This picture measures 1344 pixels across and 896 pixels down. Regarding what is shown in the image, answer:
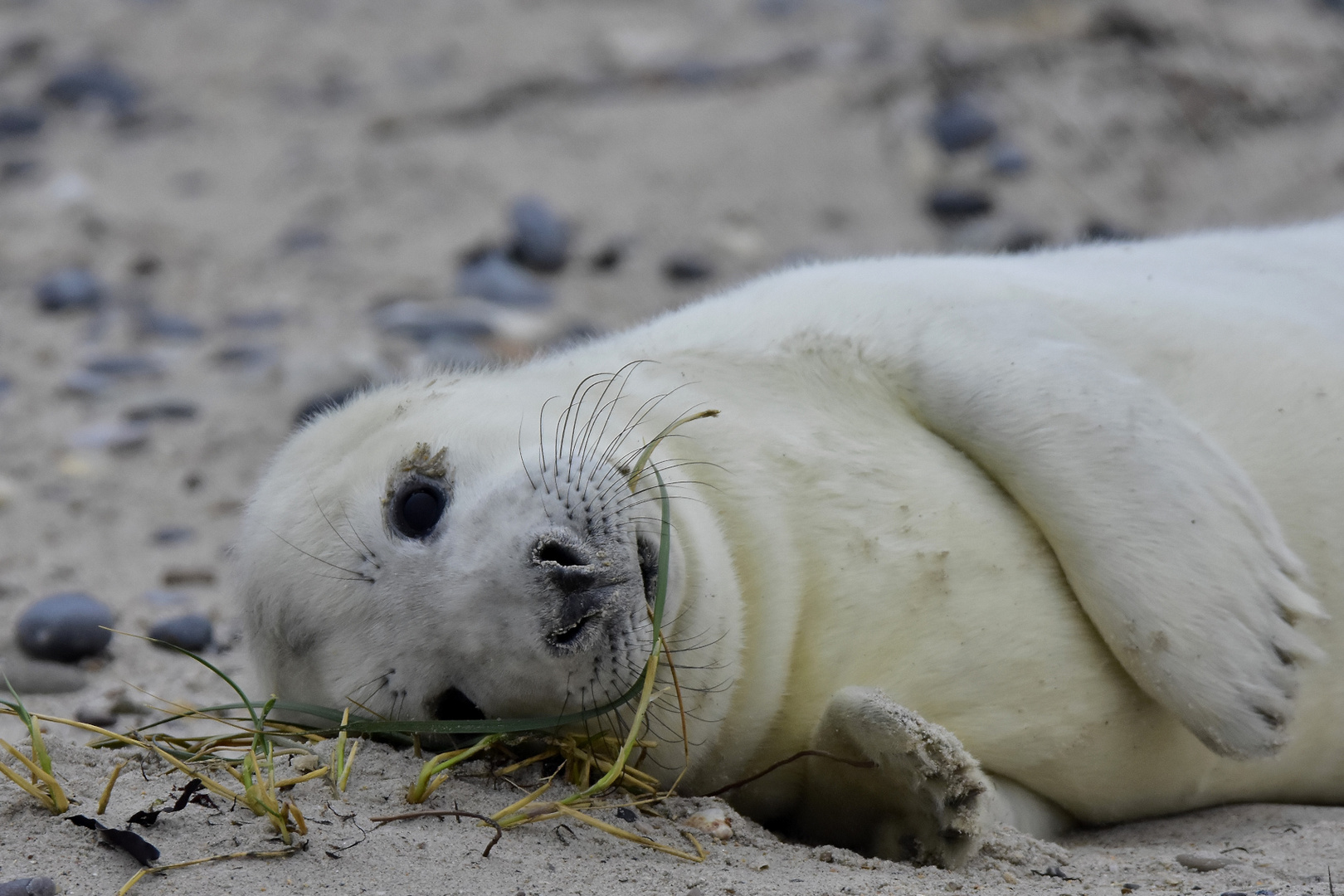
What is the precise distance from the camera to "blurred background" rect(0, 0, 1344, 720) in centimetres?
505

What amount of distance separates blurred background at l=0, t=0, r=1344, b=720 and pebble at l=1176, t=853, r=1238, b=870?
2.77m

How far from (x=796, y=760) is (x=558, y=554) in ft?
1.97

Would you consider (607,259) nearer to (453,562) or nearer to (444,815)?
(453,562)

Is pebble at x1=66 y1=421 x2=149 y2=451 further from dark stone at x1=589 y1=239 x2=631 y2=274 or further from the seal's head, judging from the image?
the seal's head

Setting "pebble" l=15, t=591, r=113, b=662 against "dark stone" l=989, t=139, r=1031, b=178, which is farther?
"dark stone" l=989, t=139, r=1031, b=178

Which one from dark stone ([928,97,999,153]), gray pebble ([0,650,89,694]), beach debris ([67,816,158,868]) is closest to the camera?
beach debris ([67,816,158,868])

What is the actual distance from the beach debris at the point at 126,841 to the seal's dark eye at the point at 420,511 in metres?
0.60

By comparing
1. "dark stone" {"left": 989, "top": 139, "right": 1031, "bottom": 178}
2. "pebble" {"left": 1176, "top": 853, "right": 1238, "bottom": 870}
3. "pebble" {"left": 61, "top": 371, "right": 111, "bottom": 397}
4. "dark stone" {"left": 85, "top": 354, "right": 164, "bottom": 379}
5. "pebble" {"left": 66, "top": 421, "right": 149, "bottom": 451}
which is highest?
"dark stone" {"left": 989, "top": 139, "right": 1031, "bottom": 178}

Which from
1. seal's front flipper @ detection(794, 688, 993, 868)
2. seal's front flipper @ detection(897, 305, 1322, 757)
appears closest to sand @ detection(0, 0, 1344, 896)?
seal's front flipper @ detection(794, 688, 993, 868)

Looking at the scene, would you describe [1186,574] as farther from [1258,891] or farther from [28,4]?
[28,4]

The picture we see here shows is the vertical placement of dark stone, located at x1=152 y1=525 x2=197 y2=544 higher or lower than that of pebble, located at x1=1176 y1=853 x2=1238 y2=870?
lower

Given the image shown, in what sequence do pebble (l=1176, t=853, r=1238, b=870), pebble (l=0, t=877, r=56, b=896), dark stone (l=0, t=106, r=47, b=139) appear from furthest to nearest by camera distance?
dark stone (l=0, t=106, r=47, b=139) → pebble (l=1176, t=853, r=1238, b=870) → pebble (l=0, t=877, r=56, b=896)

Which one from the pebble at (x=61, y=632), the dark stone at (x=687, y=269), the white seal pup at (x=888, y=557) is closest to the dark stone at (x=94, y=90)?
the dark stone at (x=687, y=269)

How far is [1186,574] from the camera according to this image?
2.23 m
